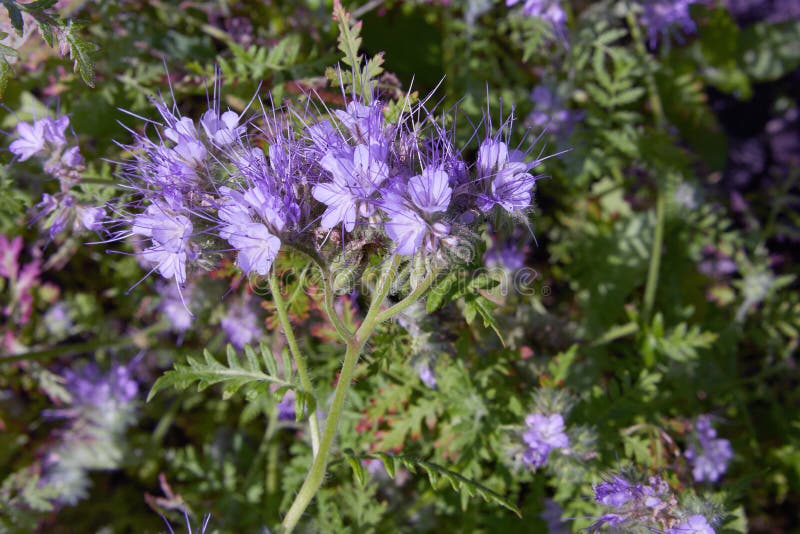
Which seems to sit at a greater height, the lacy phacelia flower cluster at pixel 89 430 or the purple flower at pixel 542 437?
the purple flower at pixel 542 437

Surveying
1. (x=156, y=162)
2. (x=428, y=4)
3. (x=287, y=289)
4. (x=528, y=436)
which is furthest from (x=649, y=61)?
(x=156, y=162)

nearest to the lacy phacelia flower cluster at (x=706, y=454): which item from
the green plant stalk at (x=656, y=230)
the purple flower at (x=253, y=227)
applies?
the green plant stalk at (x=656, y=230)

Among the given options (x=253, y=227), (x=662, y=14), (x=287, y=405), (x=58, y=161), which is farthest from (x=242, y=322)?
(x=662, y=14)

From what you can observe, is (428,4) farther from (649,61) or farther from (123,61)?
(123,61)

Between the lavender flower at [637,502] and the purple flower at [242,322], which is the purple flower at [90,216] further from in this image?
the lavender flower at [637,502]

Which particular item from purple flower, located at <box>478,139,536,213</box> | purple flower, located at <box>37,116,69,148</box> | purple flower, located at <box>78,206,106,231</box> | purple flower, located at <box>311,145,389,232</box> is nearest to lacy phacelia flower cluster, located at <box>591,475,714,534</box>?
purple flower, located at <box>478,139,536,213</box>
